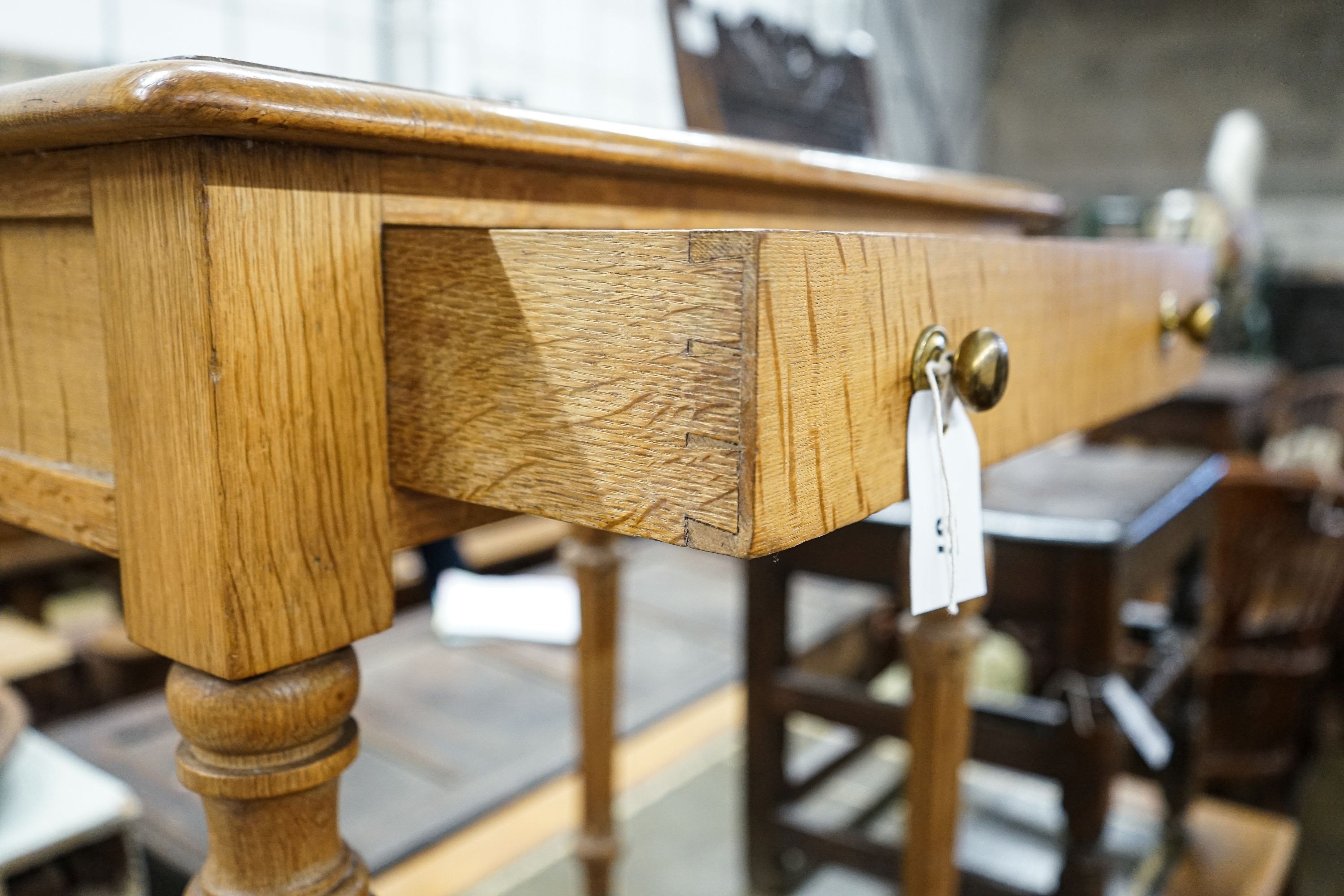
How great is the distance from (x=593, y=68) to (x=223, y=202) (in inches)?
120

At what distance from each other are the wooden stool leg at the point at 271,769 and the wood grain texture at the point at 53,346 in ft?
0.41

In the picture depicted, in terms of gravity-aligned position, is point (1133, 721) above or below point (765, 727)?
above

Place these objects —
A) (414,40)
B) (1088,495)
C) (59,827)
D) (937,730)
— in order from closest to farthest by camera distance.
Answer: (937,730) → (59,827) → (1088,495) → (414,40)

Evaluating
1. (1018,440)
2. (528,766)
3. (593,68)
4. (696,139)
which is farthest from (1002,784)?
(593,68)

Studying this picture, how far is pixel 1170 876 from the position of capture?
1.26 metres

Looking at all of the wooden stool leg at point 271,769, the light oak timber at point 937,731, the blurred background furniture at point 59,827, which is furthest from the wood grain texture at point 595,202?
the blurred background furniture at point 59,827

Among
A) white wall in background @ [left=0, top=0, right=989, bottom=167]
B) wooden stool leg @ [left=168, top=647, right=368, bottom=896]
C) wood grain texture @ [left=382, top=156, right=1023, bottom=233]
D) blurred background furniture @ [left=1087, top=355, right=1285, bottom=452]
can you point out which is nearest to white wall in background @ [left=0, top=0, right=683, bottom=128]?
white wall in background @ [left=0, top=0, right=989, bottom=167]

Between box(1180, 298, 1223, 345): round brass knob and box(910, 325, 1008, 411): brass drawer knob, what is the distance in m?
0.47

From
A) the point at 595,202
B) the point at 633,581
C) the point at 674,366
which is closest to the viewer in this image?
the point at 674,366

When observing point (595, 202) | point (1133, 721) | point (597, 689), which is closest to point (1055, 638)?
point (1133, 721)

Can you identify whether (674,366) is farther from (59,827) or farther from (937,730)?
(59,827)

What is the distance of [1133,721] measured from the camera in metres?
1.02

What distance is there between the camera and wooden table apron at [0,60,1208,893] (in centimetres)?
34

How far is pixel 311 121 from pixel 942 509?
0.31 m
